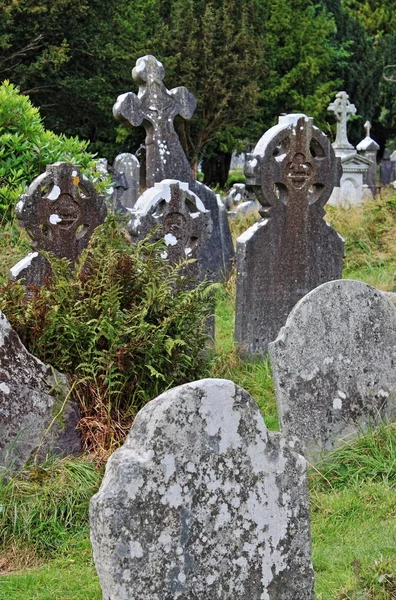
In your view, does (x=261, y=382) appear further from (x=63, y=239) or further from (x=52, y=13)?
(x=52, y=13)

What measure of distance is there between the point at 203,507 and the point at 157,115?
356 inches

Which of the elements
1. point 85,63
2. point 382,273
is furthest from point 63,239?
point 85,63

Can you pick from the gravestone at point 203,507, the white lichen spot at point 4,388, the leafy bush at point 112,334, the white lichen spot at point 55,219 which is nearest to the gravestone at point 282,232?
the white lichen spot at point 55,219

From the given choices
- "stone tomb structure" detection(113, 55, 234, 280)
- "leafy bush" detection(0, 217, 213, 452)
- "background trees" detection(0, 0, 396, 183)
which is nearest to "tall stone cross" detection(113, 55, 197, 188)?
"stone tomb structure" detection(113, 55, 234, 280)

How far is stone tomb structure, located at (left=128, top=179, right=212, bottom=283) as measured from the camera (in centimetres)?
801

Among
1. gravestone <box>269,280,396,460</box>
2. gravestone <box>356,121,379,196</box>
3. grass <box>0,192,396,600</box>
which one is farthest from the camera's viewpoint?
gravestone <box>356,121,379,196</box>

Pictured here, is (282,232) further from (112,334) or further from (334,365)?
(112,334)

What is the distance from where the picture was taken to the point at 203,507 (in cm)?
345

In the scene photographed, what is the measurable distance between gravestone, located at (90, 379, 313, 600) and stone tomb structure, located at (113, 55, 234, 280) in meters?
8.10

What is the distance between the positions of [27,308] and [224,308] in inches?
197

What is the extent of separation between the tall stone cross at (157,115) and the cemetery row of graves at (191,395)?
0.06 ft

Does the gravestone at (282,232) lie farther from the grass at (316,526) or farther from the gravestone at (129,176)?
the gravestone at (129,176)

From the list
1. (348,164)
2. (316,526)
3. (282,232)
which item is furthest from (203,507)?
(348,164)

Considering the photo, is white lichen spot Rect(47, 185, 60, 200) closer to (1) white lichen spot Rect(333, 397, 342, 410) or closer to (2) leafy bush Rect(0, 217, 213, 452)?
(2) leafy bush Rect(0, 217, 213, 452)
